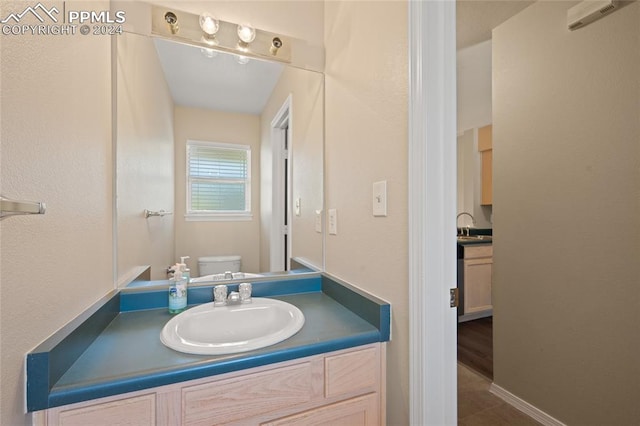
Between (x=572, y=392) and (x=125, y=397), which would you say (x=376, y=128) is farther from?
(x=572, y=392)

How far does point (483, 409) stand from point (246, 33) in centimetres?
253

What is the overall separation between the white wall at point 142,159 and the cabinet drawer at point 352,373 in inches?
35.7

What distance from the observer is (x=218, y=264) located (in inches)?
52.8

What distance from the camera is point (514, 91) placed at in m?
1.67

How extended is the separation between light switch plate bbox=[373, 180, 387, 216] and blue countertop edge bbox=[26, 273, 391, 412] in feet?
1.06

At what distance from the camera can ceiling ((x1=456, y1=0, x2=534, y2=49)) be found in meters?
1.64

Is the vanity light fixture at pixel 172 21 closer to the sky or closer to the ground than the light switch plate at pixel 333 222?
closer to the sky

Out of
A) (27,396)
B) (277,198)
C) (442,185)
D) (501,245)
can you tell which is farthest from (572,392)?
(27,396)

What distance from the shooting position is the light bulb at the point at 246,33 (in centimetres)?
129

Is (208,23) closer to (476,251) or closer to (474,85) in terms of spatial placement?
(474,85)

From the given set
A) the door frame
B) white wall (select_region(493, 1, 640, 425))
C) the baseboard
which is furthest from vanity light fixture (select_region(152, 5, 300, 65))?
the baseboard

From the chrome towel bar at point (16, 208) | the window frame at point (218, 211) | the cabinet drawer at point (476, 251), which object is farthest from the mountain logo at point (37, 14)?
the cabinet drawer at point (476, 251)

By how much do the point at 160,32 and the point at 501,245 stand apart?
226 cm

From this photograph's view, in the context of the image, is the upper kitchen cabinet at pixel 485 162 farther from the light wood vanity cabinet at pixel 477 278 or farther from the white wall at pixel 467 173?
the light wood vanity cabinet at pixel 477 278
